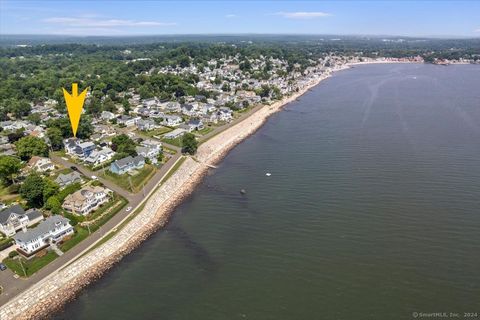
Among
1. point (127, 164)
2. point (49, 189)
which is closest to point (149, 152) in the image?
point (127, 164)

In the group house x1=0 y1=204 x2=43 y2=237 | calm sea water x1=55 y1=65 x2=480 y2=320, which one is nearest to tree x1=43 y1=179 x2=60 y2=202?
house x1=0 y1=204 x2=43 y2=237

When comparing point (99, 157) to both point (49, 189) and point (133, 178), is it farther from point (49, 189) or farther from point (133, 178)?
point (49, 189)

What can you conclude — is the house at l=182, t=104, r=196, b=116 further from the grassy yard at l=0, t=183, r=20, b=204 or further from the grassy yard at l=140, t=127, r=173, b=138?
the grassy yard at l=0, t=183, r=20, b=204

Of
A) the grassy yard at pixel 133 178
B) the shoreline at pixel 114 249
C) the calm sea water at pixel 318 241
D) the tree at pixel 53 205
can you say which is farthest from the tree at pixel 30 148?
the calm sea water at pixel 318 241

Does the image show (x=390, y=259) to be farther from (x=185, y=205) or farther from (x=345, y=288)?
(x=185, y=205)

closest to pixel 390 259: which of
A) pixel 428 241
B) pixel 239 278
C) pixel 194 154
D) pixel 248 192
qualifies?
pixel 428 241

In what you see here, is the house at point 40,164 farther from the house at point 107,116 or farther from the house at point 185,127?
the house at point 107,116
